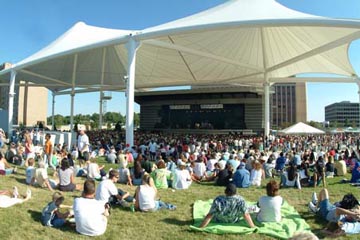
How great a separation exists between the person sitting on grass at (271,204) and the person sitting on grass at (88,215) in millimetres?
3008

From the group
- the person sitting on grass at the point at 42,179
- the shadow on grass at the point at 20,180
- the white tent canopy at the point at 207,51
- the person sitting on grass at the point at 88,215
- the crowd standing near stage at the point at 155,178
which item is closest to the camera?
the person sitting on grass at the point at 88,215

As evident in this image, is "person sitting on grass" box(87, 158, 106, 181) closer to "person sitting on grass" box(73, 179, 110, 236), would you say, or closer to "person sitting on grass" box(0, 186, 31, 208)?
"person sitting on grass" box(0, 186, 31, 208)

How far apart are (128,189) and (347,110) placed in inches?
5455

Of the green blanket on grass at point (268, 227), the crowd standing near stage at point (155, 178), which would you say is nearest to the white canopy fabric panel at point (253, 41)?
the crowd standing near stage at point (155, 178)

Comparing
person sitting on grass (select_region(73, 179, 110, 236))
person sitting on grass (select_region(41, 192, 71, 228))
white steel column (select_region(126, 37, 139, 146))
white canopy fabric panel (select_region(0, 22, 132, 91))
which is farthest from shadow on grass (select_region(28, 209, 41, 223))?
white canopy fabric panel (select_region(0, 22, 132, 91))

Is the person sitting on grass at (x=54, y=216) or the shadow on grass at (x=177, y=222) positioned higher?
the person sitting on grass at (x=54, y=216)

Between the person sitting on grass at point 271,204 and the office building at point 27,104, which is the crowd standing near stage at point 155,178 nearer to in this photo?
the person sitting on grass at point 271,204

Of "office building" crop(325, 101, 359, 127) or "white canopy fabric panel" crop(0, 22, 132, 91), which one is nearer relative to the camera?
"white canopy fabric panel" crop(0, 22, 132, 91)

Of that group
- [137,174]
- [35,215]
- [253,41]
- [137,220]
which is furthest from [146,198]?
[253,41]

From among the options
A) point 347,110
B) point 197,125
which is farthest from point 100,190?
point 347,110

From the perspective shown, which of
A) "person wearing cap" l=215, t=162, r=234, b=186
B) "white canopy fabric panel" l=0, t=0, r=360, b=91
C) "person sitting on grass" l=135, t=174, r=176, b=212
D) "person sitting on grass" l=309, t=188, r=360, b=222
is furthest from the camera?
"white canopy fabric panel" l=0, t=0, r=360, b=91

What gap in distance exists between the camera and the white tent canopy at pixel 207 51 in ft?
48.6

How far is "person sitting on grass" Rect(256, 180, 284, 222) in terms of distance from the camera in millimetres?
5641

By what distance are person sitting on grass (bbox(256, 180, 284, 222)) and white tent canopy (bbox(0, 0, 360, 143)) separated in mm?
9514
